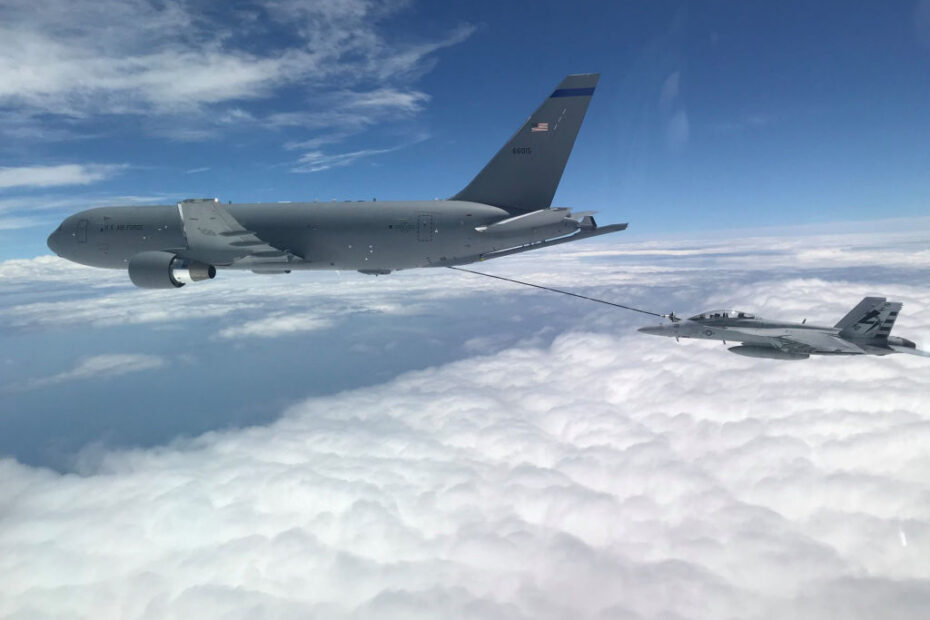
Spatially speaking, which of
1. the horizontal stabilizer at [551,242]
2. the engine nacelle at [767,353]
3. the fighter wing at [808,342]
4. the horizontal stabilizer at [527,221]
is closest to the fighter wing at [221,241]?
the horizontal stabilizer at [551,242]

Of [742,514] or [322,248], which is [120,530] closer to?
[322,248]

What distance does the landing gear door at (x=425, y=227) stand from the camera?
19672mm

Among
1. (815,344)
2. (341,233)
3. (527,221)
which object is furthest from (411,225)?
(815,344)

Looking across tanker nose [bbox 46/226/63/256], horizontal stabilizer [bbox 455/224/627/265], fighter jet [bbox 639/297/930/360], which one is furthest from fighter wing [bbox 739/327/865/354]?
tanker nose [bbox 46/226/63/256]

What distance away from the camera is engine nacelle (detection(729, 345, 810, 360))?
15.5 m

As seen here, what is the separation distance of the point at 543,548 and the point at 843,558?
2186 inches

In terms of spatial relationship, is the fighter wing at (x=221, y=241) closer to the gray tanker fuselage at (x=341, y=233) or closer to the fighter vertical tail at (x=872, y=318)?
the gray tanker fuselage at (x=341, y=233)

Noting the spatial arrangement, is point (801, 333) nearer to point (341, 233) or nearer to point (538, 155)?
point (538, 155)

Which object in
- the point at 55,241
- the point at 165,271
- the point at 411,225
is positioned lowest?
the point at 165,271

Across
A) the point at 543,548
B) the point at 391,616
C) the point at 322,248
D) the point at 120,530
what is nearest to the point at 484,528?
the point at 543,548

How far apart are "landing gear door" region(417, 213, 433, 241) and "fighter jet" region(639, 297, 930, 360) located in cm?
1038

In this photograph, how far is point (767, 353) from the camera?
1572 centimetres

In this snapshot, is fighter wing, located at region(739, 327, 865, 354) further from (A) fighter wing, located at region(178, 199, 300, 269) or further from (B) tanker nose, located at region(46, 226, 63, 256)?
(B) tanker nose, located at region(46, 226, 63, 256)

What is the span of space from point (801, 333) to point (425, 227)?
1644 cm
